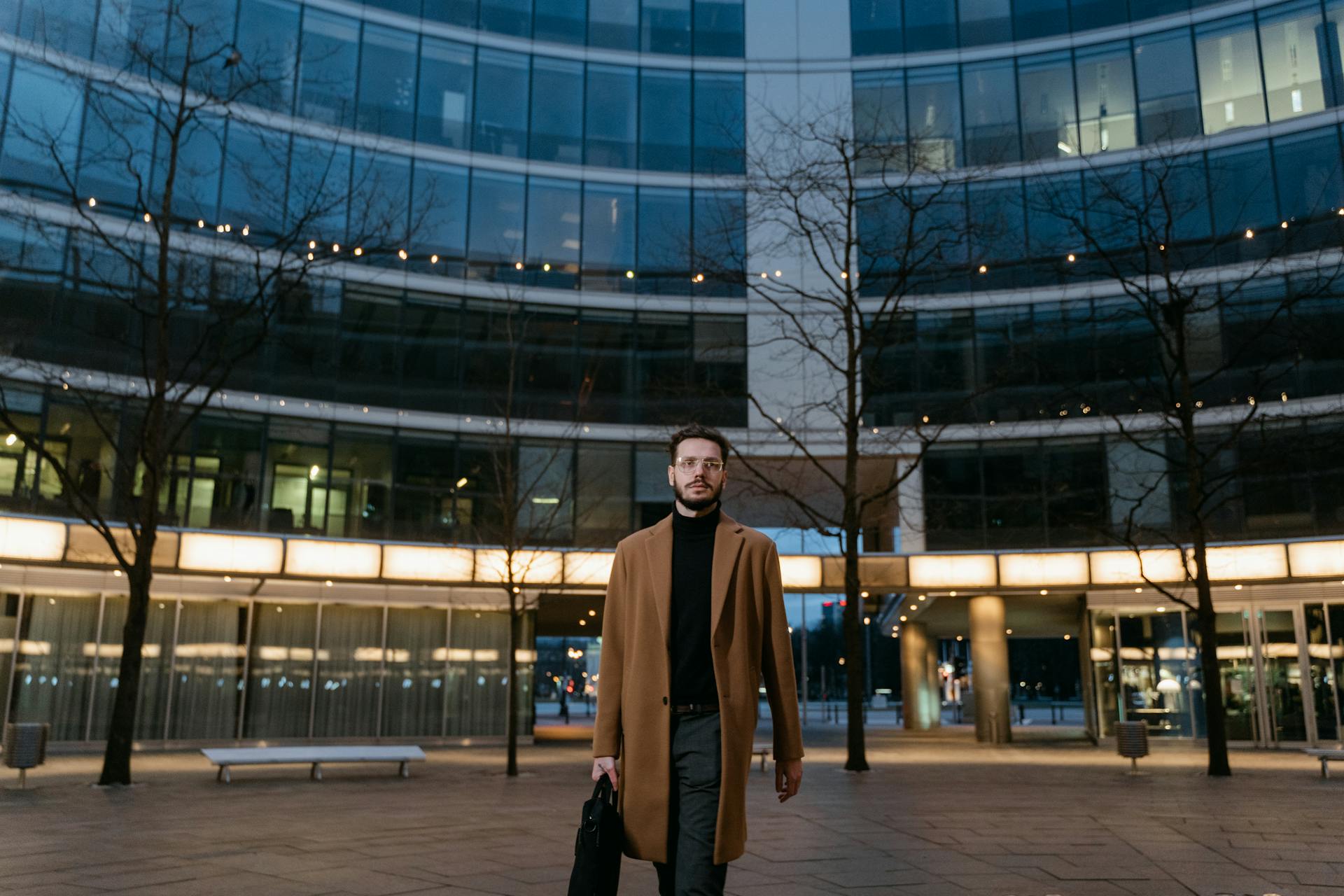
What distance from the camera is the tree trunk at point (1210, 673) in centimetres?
1819

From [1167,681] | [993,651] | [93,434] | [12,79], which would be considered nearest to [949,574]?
[993,651]

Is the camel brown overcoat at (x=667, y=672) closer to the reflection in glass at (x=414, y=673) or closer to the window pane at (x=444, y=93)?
the reflection in glass at (x=414, y=673)

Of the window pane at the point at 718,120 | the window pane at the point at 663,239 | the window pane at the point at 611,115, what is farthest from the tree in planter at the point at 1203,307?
the window pane at the point at 611,115

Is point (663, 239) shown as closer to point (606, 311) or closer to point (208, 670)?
point (606, 311)

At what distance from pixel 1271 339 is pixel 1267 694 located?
8122mm

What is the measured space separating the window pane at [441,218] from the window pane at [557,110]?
240 cm

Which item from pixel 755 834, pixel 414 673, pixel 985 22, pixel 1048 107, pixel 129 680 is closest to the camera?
pixel 755 834

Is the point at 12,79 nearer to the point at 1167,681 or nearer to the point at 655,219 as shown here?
the point at 655,219

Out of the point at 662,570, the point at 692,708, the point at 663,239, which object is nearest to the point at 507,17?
the point at 663,239

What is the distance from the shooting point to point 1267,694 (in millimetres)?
26766

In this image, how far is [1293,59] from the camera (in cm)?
2816

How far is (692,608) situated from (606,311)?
1022 inches

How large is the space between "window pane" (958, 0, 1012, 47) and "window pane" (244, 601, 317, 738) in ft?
72.7

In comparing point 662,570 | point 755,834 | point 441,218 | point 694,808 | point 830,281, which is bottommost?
point 755,834
